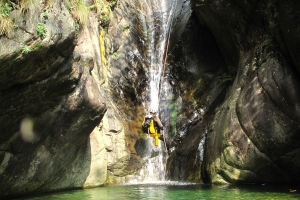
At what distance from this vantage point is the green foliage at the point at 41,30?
23.7 ft

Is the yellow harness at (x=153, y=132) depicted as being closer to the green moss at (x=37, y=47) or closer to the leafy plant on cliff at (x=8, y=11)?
A: the green moss at (x=37, y=47)

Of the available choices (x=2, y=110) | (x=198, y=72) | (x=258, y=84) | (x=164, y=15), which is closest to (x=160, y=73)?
(x=198, y=72)

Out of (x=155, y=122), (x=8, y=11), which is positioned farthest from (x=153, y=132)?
(x=8, y=11)

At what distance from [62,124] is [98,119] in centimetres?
130

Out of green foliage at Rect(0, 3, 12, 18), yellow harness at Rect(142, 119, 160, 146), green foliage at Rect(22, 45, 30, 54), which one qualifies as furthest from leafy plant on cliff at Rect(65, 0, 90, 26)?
yellow harness at Rect(142, 119, 160, 146)

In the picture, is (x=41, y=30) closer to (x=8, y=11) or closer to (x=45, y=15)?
(x=45, y=15)

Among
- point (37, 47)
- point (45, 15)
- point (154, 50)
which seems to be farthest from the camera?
point (154, 50)

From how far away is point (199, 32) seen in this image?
55.6 feet

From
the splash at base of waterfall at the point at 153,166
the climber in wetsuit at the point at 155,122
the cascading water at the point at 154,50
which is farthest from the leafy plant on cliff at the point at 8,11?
the cascading water at the point at 154,50

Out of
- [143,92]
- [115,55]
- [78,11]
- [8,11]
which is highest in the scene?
[115,55]

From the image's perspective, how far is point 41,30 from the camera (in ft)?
23.8

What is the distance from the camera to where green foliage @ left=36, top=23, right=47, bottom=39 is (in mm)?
7230

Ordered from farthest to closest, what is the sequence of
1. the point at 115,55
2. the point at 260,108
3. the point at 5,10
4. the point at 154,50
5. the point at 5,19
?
the point at 154,50, the point at 115,55, the point at 260,108, the point at 5,10, the point at 5,19

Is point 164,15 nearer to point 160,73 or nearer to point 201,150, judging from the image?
point 160,73
